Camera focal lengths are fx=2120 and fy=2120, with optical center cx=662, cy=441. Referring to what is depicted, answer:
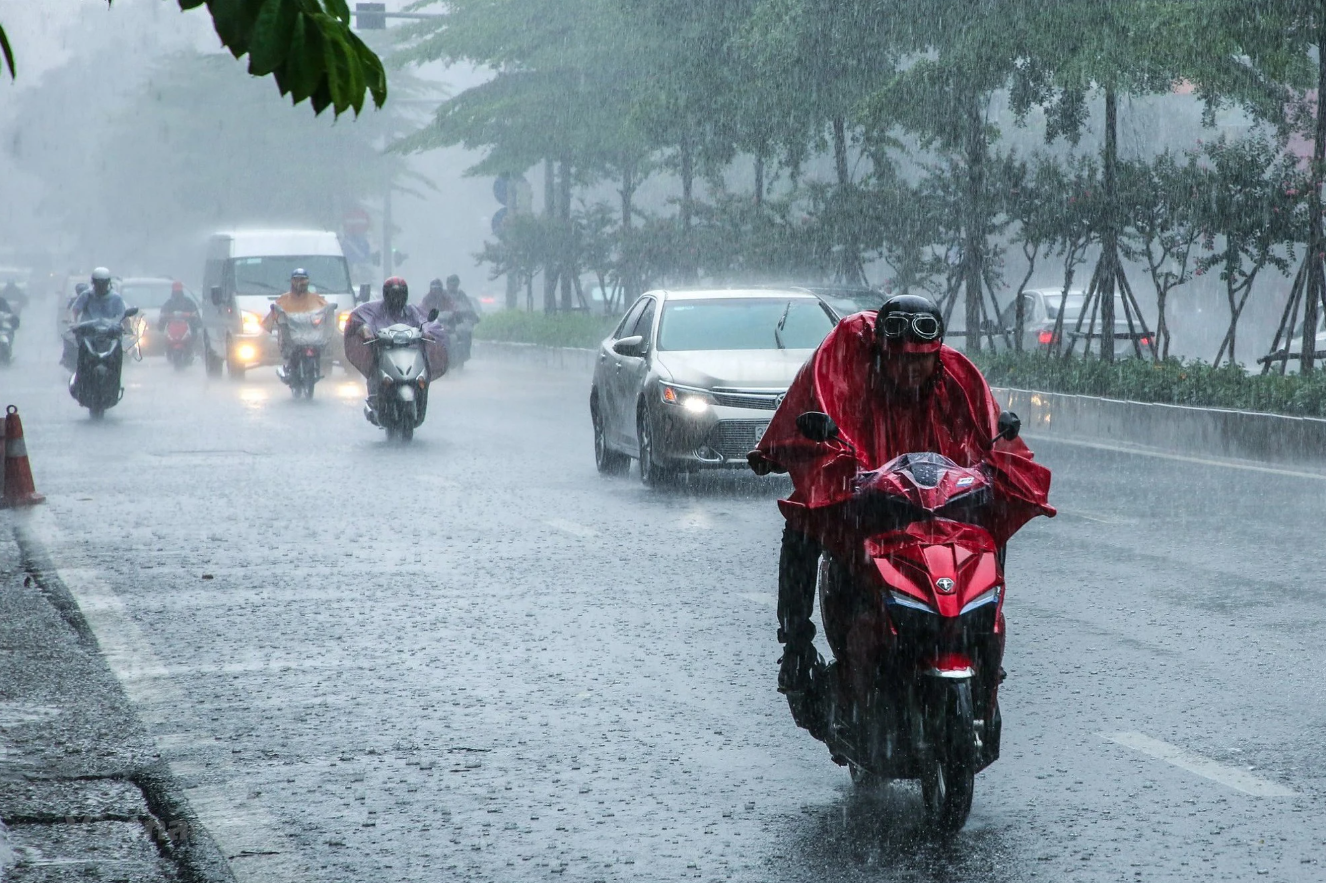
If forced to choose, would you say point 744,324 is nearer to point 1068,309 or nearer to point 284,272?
point 284,272

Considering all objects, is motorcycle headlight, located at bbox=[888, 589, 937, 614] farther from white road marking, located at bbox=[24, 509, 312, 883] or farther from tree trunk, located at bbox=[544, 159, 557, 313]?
tree trunk, located at bbox=[544, 159, 557, 313]

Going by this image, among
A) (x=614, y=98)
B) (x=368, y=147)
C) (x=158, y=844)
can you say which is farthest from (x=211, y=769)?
(x=368, y=147)

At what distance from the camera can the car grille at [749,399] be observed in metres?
14.9

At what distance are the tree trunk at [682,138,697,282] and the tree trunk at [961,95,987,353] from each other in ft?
34.8

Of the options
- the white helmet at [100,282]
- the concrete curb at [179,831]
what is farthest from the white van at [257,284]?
the concrete curb at [179,831]

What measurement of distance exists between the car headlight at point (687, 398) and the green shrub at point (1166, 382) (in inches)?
217

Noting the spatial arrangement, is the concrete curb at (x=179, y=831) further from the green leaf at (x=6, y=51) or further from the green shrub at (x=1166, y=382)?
the green shrub at (x=1166, y=382)

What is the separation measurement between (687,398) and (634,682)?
23.7ft

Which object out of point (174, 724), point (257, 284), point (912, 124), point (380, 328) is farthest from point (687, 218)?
point (174, 724)

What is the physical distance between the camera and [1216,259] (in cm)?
2192

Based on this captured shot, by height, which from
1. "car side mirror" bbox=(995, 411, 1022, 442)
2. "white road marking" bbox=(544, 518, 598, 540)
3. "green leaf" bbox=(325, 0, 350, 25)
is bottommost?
"white road marking" bbox=(544, 518, 598, 540)

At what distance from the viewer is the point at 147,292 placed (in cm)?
4584

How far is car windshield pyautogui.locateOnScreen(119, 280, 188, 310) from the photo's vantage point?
45.1m

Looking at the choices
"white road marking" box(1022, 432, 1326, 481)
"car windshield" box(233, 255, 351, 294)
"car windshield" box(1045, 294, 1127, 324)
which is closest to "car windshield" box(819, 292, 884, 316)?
"white road marking" box(1022, 432, 1326, 481)
